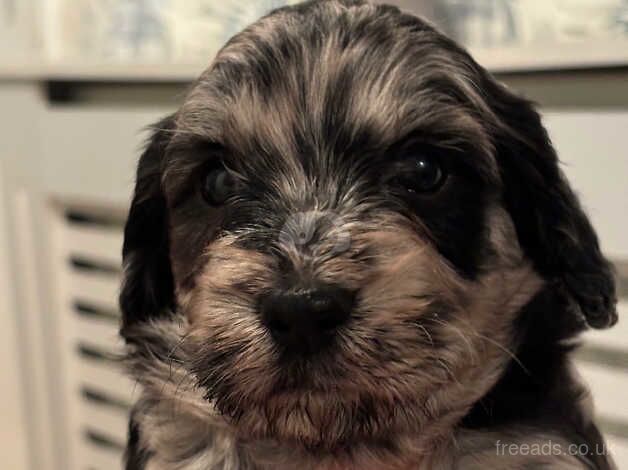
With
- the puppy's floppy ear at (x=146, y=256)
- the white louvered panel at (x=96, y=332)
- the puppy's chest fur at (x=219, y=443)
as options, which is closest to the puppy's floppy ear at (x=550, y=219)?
the puppy's chest fur at (x=219, y=443)

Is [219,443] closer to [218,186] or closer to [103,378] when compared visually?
[218,186]

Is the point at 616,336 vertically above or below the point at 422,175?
below

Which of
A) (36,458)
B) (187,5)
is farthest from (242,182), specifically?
(36,458)

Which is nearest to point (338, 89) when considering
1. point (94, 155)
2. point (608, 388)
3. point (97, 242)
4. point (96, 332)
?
point (608, 388)

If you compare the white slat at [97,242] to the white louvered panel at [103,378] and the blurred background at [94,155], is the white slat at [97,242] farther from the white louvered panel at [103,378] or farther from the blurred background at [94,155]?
the white louvered panel at [103,378]

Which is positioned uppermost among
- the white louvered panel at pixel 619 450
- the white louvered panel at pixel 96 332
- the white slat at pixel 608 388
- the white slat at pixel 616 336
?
the white slat at pixel 616 336

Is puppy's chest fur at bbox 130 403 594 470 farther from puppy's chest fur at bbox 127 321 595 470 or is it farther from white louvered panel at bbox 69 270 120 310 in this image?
white louvered panel at bbox 69 270 120 310

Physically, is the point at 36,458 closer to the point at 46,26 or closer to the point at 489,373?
the point at 46,26
